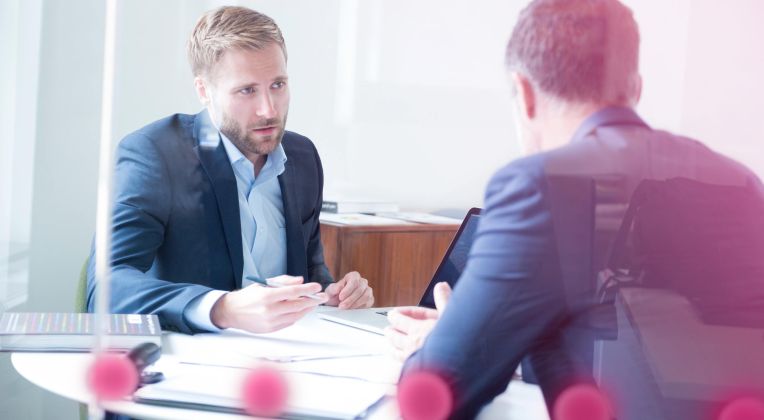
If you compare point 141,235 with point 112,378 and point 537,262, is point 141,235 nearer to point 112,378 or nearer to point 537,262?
point 112,378

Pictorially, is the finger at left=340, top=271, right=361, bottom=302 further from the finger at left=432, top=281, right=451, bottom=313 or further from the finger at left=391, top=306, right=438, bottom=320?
the finger at left=432, top=281, right=451, bottom=313

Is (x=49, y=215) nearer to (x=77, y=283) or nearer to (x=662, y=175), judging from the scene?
(x=77, y=283)

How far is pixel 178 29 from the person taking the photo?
1837 millimetres

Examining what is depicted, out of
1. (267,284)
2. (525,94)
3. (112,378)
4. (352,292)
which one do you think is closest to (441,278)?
(352,292)

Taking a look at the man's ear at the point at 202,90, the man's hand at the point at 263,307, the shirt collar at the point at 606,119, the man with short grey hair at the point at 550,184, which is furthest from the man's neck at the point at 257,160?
the shirt collar at the point at 606,119

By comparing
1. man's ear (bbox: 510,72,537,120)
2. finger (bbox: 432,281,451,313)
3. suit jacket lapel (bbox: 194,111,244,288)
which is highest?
man's ear (bbox: 510,72,537,120)

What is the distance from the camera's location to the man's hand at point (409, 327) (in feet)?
4.94

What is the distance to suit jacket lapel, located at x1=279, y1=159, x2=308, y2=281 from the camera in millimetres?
1946

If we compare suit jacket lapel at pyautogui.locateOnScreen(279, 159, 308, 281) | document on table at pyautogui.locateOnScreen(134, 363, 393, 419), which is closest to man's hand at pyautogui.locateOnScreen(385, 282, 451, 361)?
document on table at pyautogui.locateOnScreen(134, 363, 393, 419)

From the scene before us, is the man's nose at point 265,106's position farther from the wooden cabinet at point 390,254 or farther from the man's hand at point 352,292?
the man's hand at point 352,292

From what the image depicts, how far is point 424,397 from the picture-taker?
52.1 inches

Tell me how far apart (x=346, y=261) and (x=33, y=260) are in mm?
1027

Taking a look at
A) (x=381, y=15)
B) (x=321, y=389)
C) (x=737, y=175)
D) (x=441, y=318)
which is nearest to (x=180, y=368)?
(x=321, y=389)

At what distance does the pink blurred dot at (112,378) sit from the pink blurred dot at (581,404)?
637 millimetres
